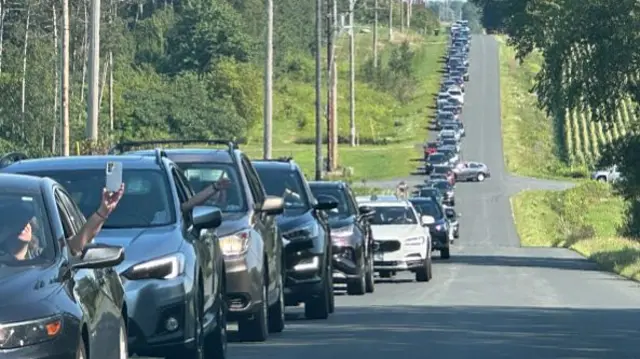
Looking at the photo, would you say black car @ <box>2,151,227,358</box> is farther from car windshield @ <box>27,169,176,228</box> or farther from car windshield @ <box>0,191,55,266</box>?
car windshield @ <box>0,191,55,266</box>

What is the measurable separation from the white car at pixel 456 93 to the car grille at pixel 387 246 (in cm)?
8336

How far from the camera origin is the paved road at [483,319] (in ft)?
55.9

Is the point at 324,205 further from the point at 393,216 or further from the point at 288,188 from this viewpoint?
the point at 393,216

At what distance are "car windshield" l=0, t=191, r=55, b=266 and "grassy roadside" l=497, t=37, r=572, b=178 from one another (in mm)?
82877

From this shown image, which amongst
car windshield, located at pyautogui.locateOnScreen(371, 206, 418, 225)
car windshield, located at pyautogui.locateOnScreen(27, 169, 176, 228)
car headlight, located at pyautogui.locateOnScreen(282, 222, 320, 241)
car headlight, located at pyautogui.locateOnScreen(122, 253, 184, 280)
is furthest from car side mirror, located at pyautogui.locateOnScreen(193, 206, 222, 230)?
car windshield, located at pyautogui.locateOnScreen(371, 206, 418, 225)

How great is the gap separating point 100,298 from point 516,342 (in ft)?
26.9

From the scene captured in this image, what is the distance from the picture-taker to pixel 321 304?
21.2m

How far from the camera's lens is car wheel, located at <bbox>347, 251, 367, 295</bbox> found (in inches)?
1062

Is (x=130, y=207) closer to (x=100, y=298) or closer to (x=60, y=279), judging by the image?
(x=100, y=298)

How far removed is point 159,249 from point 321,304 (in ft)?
26.4

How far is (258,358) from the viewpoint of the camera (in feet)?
52.7

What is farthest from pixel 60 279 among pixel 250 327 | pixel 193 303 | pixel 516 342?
pixel 516 342

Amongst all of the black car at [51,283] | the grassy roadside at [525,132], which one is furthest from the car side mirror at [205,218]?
Result: the grassy roadside at [525,132]

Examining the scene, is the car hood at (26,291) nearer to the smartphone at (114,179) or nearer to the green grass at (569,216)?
the smartphone at (114,179)
